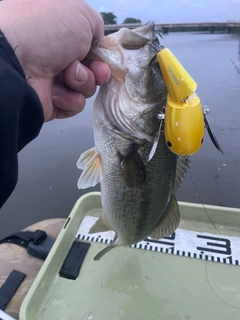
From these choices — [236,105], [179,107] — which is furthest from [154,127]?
[236,105]

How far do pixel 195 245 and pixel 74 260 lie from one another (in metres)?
0.74

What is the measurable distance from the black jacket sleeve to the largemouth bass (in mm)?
342

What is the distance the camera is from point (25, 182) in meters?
3.62

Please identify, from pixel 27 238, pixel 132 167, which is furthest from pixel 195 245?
pixel 27 238

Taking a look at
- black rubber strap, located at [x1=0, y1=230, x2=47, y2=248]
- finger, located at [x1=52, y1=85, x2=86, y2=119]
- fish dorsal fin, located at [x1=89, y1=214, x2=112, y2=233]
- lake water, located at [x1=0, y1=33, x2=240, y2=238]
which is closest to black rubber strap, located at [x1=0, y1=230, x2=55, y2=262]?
black rubber strap, located at [x1=0, y1=230, x2=47, y2=248]

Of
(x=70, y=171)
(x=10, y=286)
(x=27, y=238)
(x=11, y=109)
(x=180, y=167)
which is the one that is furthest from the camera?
(x=70, y=171)

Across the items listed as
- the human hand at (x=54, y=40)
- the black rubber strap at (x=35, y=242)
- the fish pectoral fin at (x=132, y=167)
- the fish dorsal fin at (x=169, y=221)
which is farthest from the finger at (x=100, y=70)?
the black rubber strap at (x=35, y=242)

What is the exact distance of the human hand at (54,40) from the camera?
3.29 ft

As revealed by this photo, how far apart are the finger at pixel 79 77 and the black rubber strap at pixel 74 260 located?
3.60ft

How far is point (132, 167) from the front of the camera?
1.24m

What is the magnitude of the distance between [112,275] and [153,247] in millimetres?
318

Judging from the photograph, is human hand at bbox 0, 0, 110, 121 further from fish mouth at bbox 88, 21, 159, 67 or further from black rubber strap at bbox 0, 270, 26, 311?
black rubber strap at bbox 0, 270, 26, 311

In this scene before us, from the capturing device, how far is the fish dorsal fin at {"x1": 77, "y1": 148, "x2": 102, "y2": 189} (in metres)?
1.30

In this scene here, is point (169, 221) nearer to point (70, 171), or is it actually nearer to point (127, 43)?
point (127, 43)
